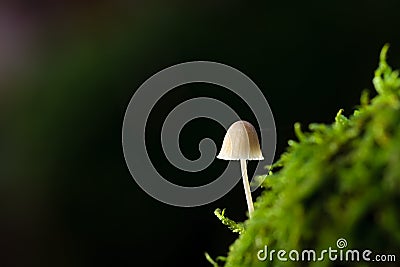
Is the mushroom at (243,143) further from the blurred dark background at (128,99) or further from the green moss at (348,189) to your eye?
the blurred dark background at (128,99)

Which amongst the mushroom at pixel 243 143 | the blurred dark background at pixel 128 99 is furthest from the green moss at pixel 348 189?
the blurred dark background at pixel 128 99

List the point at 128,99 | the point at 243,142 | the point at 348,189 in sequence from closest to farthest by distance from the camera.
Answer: the point at 348,189
the point at 243,142
the point at 128,99

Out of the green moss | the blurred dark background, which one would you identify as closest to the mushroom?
the green moss

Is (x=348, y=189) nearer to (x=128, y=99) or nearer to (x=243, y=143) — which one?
(x=243, y=143)

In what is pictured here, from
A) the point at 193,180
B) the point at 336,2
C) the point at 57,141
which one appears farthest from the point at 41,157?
the point at 336,2

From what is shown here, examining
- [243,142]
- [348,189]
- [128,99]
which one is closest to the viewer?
[348,189]

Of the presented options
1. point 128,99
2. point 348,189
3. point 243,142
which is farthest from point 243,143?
point 128,99

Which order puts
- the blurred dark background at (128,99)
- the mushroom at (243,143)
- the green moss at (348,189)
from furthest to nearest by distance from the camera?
1. the blurred dark background at (128,99)
2. the mushroom at (243,143)
3. the green moss at (348,189)
